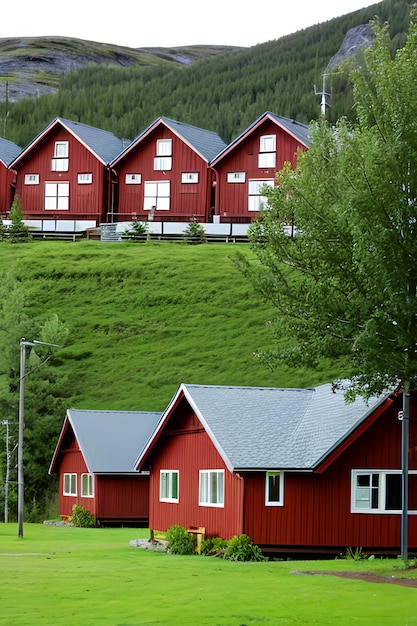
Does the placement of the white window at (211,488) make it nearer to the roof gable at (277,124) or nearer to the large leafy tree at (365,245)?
the large leafy tree at (365,245)

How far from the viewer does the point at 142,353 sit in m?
63.5

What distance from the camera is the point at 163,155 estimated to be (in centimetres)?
8275

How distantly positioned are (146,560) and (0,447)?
25.9 m

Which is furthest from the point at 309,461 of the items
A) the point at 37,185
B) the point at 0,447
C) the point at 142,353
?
the point at 37,185

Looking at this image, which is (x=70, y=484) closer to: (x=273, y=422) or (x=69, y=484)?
(x=69, y=484)

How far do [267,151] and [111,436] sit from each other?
3585 cm

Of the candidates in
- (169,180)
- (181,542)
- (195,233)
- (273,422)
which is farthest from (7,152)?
(181,542)

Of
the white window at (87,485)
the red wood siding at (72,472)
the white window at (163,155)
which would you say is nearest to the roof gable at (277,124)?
the white window at (163,155)

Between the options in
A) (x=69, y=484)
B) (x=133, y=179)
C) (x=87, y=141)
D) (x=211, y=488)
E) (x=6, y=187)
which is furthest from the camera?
(x=6, y=187)

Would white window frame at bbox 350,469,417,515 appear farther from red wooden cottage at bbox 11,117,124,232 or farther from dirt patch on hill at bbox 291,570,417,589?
red wooden cottage at bbox 11,117,124,232

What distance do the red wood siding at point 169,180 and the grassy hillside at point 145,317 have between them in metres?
4.82

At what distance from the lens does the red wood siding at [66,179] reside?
84.3 m

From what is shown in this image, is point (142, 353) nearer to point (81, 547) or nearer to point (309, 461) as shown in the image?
point (81, 547)

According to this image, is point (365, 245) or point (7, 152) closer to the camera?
point (365, 245)
